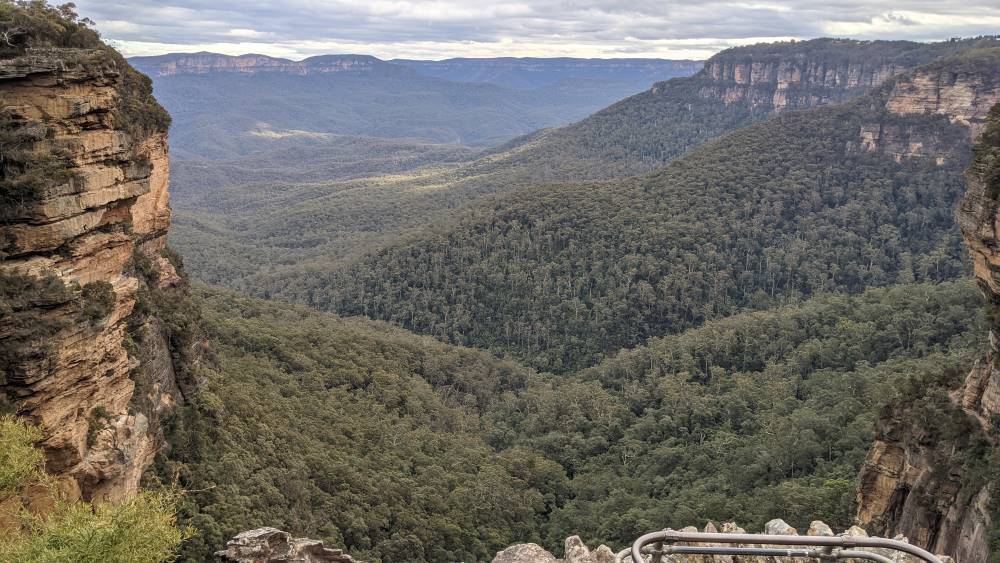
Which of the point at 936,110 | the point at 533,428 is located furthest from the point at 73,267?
the point at 936,110

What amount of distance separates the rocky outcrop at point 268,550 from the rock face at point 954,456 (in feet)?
60.8

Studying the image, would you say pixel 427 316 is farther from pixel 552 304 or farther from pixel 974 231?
pixel 974 231

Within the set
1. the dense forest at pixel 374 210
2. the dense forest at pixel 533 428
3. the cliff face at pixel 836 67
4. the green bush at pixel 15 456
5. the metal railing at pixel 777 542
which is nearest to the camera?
the metal railing at pixel 777 542

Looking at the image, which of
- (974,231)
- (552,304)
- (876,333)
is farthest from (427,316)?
(974,231)

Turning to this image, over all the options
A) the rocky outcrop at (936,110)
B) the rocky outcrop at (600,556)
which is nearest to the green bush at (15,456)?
the rocky outcrop at (600,556)

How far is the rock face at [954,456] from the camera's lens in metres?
23.0

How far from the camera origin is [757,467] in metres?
43.1

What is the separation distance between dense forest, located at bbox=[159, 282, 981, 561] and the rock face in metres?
3.26

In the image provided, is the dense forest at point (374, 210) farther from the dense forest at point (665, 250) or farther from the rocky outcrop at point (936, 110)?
the rocky outcrop at point (936, 110)

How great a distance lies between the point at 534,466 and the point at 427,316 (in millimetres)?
44781

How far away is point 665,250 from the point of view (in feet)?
309

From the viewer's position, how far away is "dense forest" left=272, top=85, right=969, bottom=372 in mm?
88312

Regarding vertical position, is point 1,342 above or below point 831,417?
above

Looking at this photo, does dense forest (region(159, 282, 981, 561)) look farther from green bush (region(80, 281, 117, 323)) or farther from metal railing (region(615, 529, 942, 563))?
metal railing (region(615, 529, 942, 563))
